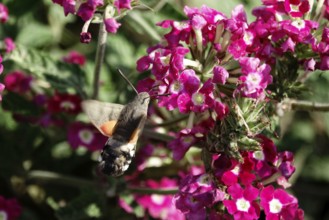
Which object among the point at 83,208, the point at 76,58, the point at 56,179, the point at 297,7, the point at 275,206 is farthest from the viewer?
the point at 76,58

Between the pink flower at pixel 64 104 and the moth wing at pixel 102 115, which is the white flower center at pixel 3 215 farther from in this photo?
the moth wing at pixel 102 115

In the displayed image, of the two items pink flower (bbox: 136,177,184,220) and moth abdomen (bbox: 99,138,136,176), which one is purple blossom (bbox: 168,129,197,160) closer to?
moth abdomen (bbox: 99,138,136,176)

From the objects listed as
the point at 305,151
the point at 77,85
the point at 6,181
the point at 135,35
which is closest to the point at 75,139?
the point at 77,85

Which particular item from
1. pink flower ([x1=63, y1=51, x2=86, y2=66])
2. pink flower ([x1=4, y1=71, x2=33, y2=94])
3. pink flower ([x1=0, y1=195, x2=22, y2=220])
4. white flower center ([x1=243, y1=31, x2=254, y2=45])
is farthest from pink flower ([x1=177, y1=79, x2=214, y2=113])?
pink flower ([x1=63, y1=51, x2=86, y2=66])

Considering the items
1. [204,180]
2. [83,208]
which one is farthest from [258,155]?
[83,208]

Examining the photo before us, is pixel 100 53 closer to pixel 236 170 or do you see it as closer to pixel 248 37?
pixel 248 37

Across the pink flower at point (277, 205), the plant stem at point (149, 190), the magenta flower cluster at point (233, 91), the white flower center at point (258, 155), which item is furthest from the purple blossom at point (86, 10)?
the plant stem at point (149, 190)

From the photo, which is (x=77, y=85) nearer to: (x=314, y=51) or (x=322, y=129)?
(x=314, y=51)
